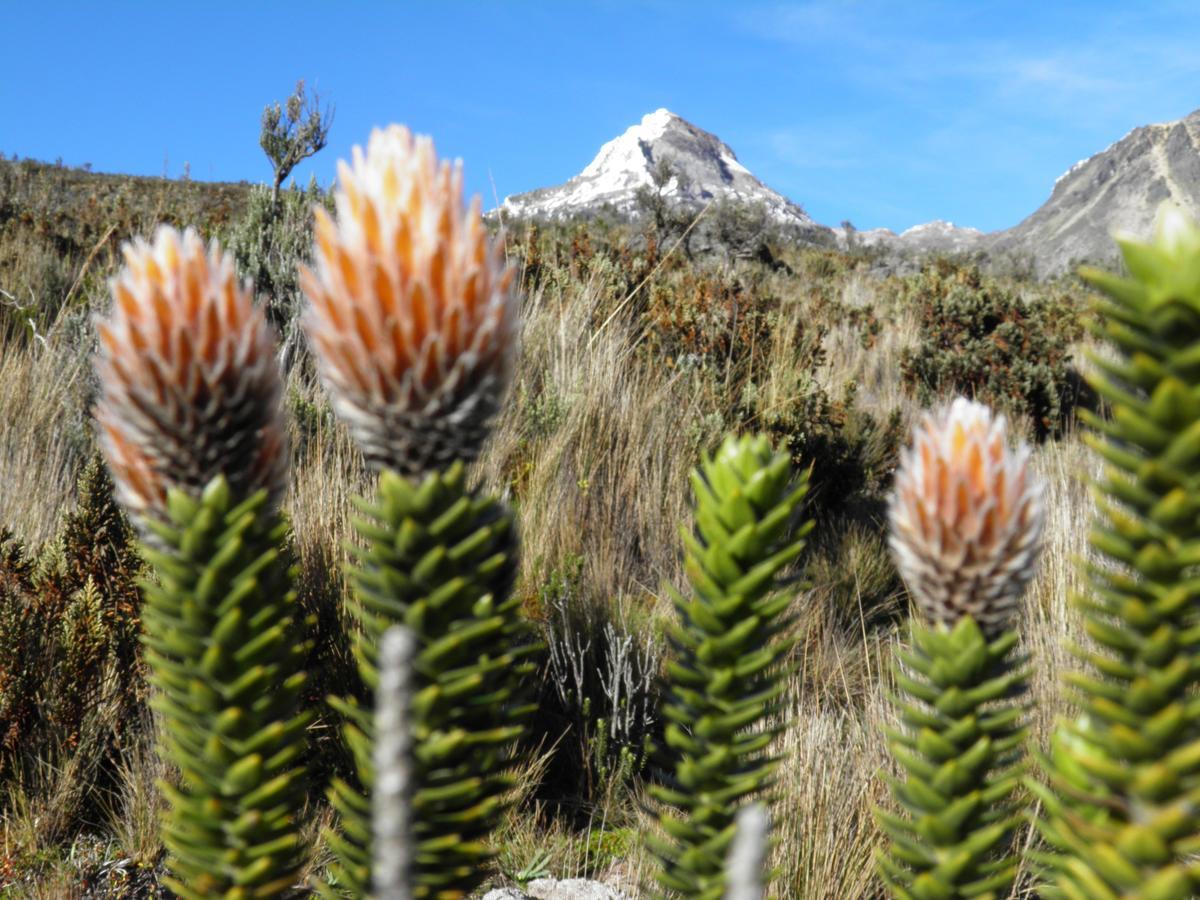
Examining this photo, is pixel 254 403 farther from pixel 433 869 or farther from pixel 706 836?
pixel 706 836

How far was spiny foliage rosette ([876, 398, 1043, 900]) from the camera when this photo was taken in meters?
0.85

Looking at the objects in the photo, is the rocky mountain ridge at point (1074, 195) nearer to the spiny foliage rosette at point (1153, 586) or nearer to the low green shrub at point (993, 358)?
the low green shrub at point (993, 358)

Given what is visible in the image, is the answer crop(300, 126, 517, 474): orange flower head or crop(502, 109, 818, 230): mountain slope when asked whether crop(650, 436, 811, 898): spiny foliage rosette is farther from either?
crop(502, 109, 818, 230): mountain slope

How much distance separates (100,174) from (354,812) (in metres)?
30.3

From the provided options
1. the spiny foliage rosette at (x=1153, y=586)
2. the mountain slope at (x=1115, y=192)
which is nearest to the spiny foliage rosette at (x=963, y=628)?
the spiny foliage rosette at (x=1153, y=586)

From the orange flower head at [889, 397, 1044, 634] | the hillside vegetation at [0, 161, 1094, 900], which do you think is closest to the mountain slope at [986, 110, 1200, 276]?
the hillside vegetation at [0, 161, 1094, 900]

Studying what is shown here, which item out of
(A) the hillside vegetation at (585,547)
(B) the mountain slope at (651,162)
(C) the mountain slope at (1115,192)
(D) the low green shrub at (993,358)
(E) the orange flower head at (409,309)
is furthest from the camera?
(B) the mountain slope at (651,162)

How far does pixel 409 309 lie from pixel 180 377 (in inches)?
9.0

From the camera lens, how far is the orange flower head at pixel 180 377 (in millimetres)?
825

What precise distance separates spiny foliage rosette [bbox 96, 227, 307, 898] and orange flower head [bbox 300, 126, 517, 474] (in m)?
0.10

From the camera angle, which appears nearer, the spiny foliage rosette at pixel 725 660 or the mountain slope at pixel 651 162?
the spiny foliage rosette at pixel 725 660

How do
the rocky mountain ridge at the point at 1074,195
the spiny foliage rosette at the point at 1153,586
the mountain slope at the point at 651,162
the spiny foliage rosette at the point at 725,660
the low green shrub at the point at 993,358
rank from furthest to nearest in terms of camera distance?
the mountain slope at the point at 651,162, the rocky mountain ridge at the point at 1074,195, the low green shrub at the point at 993,358, the spiny foliage rosette at the point at 725,660, the spiny foliage rosette at the point at 1153,586

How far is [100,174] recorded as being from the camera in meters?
26.5

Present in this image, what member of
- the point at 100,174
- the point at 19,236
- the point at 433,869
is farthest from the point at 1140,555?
the point at 100,174
